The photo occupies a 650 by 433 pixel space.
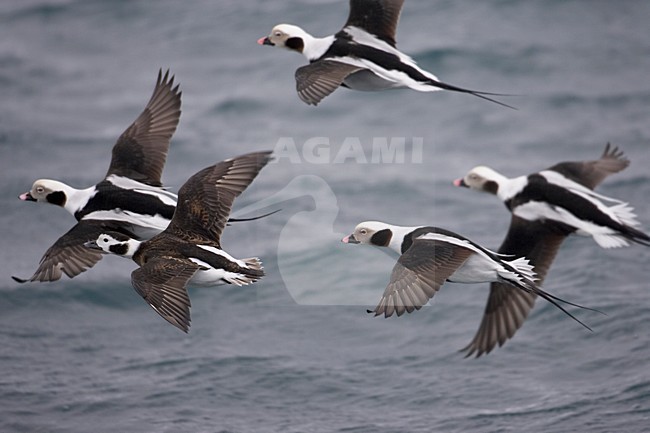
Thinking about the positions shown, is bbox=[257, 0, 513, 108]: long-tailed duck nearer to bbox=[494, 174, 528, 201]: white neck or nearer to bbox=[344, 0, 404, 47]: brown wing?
bbox=[344, 0, 404, 47]: brown wing

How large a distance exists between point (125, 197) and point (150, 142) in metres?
0.64

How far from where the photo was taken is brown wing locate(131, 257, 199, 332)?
5652 mm

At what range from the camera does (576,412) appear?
292 inches

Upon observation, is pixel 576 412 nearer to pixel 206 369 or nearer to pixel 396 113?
pixel 206 369

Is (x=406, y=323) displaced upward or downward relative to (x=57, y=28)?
downward

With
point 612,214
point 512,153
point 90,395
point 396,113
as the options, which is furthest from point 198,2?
point 612,214

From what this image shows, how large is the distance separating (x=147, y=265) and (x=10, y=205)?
4.56 m

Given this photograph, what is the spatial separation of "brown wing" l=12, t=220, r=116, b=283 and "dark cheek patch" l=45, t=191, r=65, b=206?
62 centimetres

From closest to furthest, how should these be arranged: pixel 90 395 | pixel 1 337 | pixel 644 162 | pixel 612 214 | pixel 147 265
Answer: pixel 147 265 < pixel 612 214 < pixel 90 395 < pixel 1 337 < pixel 644 162

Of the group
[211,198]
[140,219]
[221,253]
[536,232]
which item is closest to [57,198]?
[140,219]

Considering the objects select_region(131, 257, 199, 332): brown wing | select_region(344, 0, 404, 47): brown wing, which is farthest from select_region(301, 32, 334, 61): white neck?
select_region(131, 257, 199, 332): brown wing

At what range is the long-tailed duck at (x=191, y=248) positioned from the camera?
5.76 metres

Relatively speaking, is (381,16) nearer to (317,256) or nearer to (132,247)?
(317,256)

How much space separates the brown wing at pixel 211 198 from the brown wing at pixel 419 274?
96 centimetres
